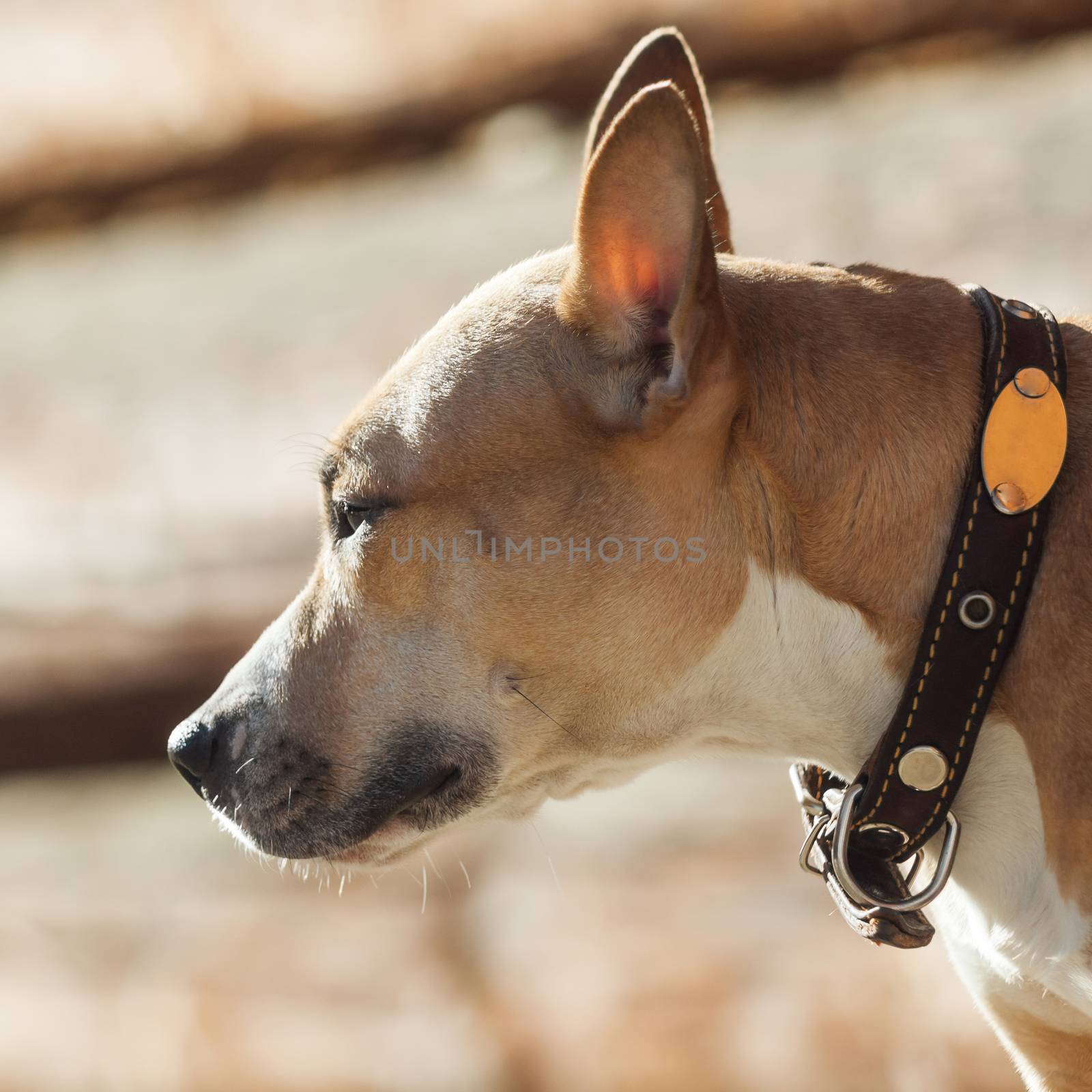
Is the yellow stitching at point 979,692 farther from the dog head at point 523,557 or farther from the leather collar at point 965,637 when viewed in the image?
the dog head at point 523,557

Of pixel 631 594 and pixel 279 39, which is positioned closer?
pixel 631 594

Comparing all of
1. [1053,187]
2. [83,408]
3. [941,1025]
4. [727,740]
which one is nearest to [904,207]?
[1053,187]

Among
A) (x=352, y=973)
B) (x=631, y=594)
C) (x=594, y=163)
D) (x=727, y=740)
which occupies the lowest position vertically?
(x=352, y=973)

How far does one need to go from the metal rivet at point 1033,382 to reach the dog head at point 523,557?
0.38 meters

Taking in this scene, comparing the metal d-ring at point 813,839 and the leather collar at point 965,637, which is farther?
the metal d-ring at point 813,839

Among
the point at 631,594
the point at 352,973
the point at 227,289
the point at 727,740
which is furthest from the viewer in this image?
the point at 227,289

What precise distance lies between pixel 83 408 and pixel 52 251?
4.99ft

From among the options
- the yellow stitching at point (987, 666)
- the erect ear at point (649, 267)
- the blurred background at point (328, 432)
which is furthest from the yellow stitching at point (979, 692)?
the blurred background at point (328, 432)

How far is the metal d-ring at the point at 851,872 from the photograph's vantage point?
6.16 feet

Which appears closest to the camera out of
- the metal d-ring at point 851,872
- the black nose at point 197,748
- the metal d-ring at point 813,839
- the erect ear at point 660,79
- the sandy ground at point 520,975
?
the metal d-ring at point 851,872

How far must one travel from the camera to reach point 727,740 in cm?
214

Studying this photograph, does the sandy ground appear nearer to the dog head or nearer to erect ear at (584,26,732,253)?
the dog head

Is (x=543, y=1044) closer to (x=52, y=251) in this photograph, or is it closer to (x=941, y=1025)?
(x=941, y=1025)

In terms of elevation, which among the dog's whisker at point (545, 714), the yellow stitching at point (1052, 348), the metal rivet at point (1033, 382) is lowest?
the dog's whisker at point (545, 714)
